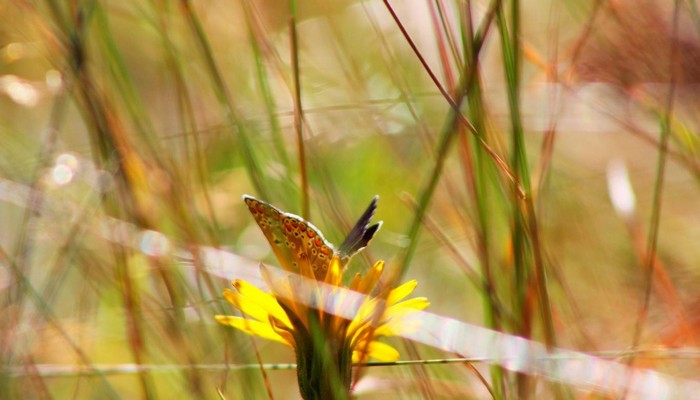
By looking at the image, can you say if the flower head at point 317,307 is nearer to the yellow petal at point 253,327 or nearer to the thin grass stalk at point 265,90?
the yellow petal at point 253,327

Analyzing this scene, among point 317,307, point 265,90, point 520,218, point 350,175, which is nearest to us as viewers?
point 317,307

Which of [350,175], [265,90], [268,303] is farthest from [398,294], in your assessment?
[350,175]

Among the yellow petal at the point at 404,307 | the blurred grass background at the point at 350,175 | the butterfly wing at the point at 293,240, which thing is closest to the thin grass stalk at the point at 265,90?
the blurred grass background at the point at 350,175

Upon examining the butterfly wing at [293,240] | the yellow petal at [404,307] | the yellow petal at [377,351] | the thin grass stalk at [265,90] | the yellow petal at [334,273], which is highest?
the thin grass stalk at [265,90]

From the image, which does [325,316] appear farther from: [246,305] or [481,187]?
[481,187]

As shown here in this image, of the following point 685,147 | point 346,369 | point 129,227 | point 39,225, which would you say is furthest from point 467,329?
point 39,225

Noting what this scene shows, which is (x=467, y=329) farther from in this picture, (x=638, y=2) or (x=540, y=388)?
(x=638, y=2)

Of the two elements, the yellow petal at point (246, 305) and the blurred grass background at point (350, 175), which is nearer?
the yellow petal at point (246, 305)
